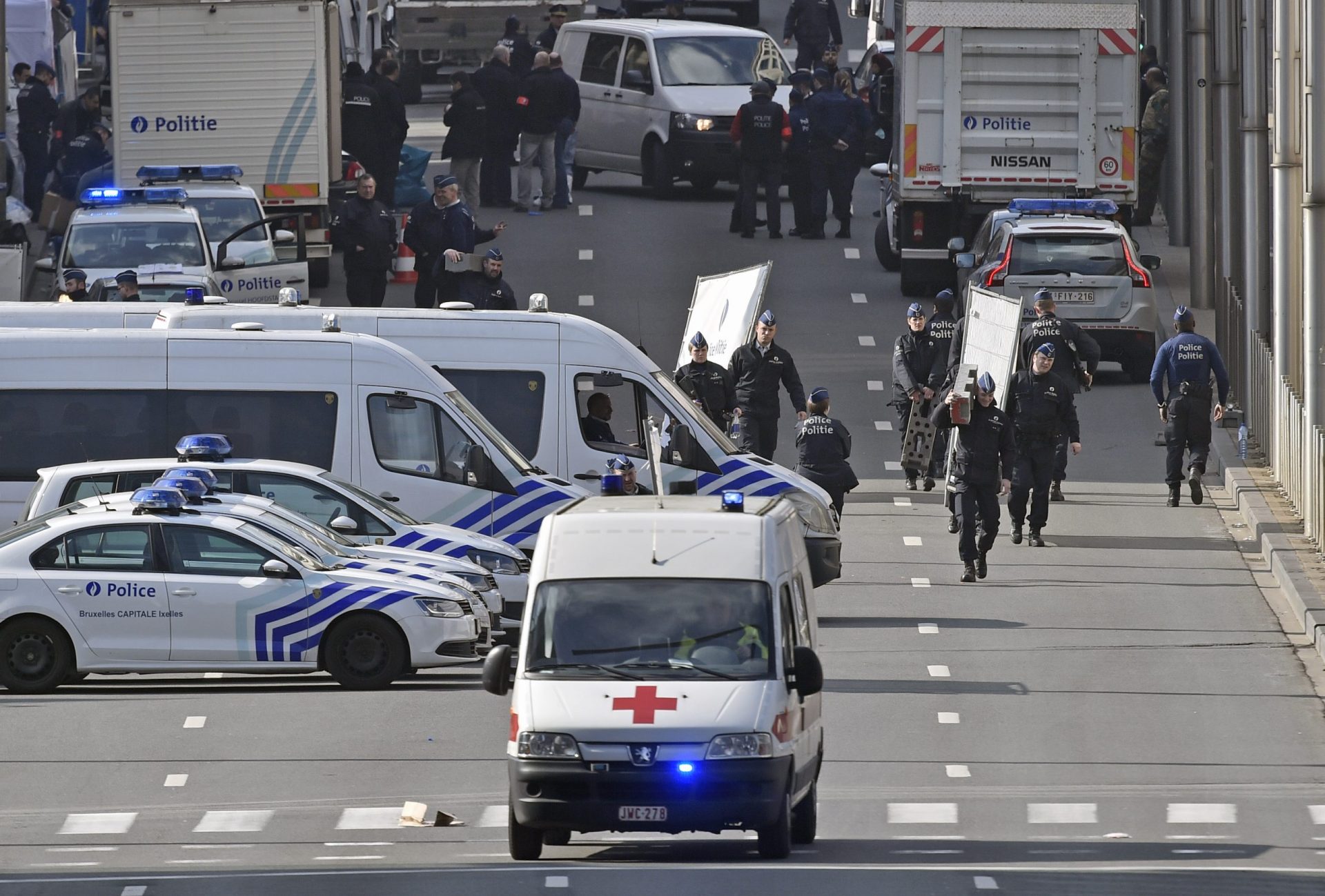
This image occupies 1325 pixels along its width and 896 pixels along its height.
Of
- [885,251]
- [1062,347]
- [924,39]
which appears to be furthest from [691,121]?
[1062,347]

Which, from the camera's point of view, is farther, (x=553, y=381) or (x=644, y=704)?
(x=553, y=381)

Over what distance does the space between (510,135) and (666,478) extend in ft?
54.3

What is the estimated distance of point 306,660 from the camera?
1686 cm

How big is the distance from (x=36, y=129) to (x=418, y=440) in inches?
767

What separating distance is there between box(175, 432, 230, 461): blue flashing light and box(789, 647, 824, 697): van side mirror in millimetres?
7416

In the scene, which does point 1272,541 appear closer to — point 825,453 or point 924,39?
point 825,453

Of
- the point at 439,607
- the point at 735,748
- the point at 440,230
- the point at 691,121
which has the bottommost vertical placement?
the point at 439,607

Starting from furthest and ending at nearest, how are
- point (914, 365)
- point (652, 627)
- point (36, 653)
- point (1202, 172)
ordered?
point (1202, 172), point (914, 365), point (36, 653), point (652, 627)

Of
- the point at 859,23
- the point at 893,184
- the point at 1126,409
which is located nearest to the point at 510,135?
the point at 893,184

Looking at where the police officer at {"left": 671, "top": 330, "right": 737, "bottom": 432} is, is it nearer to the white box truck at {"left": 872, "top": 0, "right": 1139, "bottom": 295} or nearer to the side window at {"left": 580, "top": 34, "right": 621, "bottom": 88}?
the white box truck at {"left": 872, "top": 0, "right": 1139, "bottom": 295}

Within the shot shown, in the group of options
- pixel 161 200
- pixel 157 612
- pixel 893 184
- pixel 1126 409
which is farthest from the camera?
pixel 893 184

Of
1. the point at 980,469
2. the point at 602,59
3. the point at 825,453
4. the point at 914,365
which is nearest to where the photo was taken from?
the point at 980,469

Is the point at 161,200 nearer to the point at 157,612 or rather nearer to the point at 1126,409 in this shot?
the point at 1126,409

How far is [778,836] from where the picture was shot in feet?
38.0
